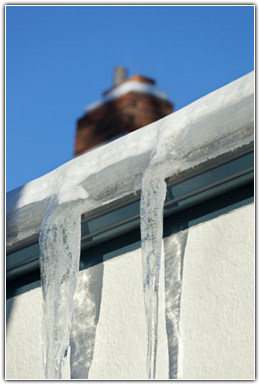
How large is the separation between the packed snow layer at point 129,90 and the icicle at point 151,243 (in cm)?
538

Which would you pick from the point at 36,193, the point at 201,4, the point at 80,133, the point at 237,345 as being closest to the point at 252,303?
the point at 237,345

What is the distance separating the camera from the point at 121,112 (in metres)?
6.55

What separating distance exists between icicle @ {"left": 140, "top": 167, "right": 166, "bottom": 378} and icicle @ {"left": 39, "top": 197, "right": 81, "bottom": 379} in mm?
304

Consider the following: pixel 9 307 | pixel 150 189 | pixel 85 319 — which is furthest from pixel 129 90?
pixel 150 189

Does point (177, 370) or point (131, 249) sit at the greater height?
point (131, 249)

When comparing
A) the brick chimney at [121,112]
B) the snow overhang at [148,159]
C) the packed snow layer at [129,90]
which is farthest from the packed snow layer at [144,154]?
the packed snow layer at [129,90]

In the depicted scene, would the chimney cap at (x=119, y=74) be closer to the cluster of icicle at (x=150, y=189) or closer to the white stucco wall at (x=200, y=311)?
the cluster of icicle at (x=150, y=189)

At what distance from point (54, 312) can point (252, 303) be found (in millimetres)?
661

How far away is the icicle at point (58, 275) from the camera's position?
1.67m

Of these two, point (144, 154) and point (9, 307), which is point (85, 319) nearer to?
point (9, 307)

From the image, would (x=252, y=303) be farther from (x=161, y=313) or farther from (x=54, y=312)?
(x=54, y=312)

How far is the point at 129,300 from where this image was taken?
1.75m

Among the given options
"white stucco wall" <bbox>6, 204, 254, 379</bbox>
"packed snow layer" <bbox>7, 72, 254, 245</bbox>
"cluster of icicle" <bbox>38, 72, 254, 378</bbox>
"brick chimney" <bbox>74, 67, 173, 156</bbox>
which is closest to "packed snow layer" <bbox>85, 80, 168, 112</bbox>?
"brick chimney" <bbox>74, 67, 173, 156</bbox>

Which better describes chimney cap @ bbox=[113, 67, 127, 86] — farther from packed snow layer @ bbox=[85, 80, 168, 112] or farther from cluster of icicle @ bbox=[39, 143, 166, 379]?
cluster of icicle @ bbox=[39, 143, 166, 379]
